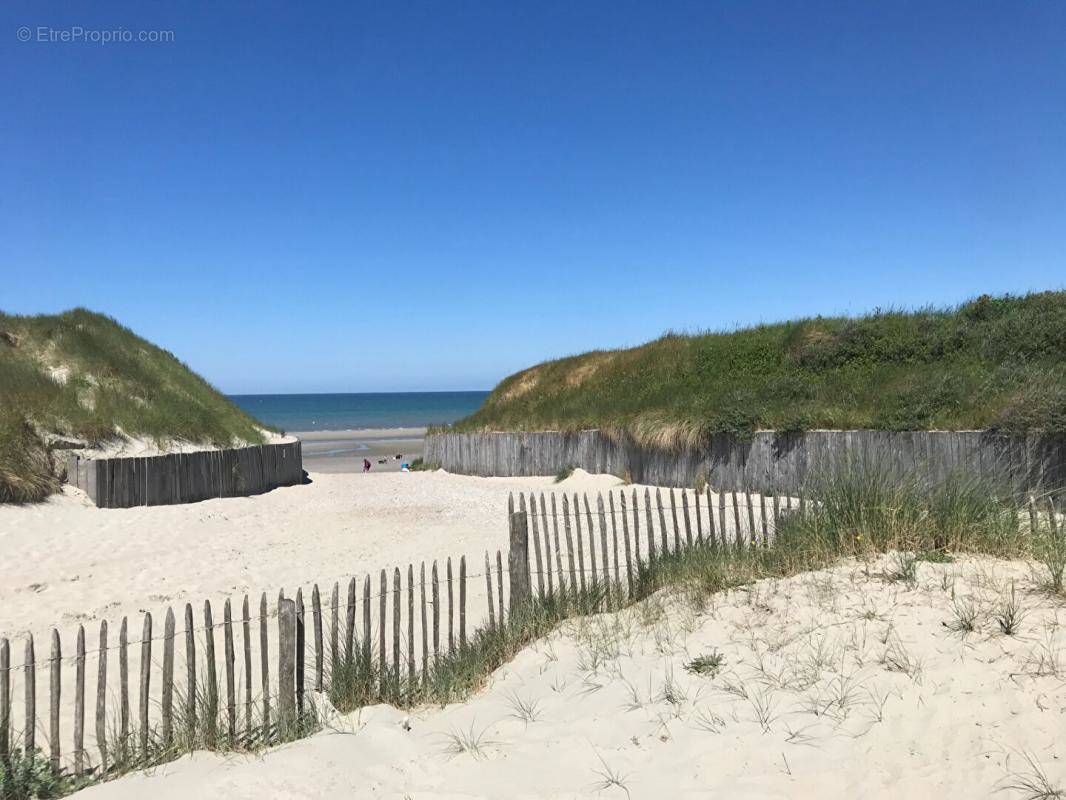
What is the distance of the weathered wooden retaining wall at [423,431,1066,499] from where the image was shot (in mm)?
10453

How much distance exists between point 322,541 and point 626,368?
462 inches

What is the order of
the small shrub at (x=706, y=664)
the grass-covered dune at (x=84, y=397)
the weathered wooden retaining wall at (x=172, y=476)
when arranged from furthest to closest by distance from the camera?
the weathered wooden retaining wall at (x=172, y=476)
the grass-covered dune at (x=84, y=397)
the small shrub at (x=706, y=664)

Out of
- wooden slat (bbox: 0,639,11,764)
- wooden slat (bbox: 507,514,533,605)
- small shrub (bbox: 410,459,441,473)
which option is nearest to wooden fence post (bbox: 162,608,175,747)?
wooden slat (bbox: 0,639,11,764)

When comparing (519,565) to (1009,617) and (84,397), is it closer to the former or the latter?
(1009,617)

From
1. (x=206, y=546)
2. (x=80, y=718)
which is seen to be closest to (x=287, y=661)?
(x=80, y=718)

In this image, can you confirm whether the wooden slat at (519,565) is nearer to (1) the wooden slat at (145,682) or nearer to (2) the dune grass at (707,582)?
(2) the dune grass at (707,582)

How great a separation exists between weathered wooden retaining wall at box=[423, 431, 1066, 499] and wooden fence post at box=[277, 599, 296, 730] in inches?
220

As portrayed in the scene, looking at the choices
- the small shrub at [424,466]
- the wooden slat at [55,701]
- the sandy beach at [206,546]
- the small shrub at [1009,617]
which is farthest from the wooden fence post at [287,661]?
the small shrub at [424,466]

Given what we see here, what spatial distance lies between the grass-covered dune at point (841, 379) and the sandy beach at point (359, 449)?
39.4 feet

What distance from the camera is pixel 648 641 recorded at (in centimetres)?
555

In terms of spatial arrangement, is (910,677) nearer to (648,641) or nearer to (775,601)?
(775,601)

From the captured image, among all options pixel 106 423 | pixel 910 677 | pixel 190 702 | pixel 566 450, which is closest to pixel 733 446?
pixel 566 450

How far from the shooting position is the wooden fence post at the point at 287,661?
5.10 meters

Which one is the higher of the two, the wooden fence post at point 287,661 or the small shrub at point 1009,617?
the small shrub at point 1009,617
